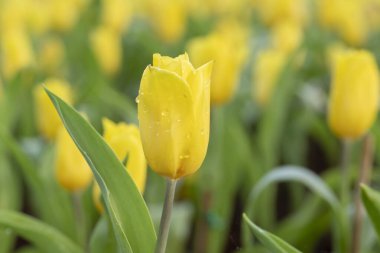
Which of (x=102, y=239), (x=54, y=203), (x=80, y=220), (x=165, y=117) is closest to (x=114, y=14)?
(x=54, y=203)

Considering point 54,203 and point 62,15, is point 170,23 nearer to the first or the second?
point 62,15

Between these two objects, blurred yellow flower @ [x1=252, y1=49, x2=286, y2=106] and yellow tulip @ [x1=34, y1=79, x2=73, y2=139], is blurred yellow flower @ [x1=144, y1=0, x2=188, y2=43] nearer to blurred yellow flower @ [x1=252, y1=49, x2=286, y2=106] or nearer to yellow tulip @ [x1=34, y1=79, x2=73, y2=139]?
blurred yellow flower @ [x1=252, y1=49, x2=286, y2=106]

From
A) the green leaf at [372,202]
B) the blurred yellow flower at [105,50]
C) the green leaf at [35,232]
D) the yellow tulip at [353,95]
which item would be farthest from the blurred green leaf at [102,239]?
the blurred yellow flower at [105,50]

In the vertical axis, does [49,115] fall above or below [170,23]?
above

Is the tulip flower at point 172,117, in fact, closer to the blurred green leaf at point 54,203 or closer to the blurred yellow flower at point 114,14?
the blurred green leaf at point 54,203

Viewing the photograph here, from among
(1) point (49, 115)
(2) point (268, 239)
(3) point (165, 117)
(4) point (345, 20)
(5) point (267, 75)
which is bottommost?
(4) point (345, 20)

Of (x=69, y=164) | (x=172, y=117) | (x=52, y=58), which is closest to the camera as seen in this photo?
(x=172, y=117)

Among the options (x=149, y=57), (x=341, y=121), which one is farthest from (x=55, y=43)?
(x=341, y=121)
